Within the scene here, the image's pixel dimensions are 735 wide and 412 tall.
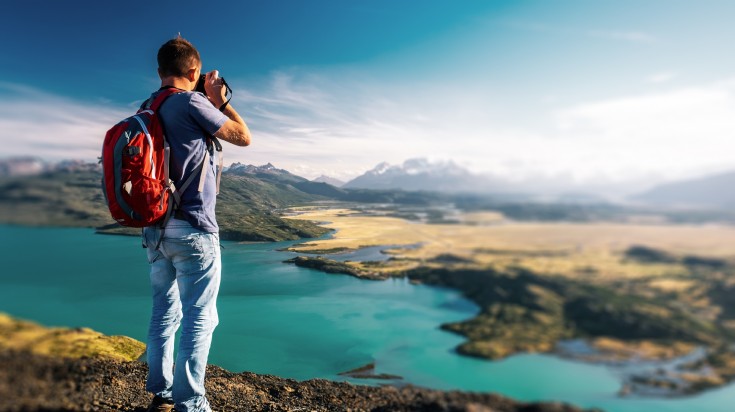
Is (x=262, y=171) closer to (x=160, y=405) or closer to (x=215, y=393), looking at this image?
(x=215, y=393)

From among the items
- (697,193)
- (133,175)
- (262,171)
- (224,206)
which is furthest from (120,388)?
(697,193)

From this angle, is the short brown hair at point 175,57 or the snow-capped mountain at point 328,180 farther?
the snow-capped mountain at point 328,180

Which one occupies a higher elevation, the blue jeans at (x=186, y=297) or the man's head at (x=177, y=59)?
the man's head at (x=177, y=59)

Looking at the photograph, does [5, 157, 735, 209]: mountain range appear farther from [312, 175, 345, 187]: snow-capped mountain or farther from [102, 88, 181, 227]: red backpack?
[102, 88, 181, 227]: red backpack

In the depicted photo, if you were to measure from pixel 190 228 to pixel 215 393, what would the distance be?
2065 mm

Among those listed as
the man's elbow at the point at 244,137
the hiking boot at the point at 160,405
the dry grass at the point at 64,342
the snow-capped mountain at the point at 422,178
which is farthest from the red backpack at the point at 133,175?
the snow-capped mountain at the point at 422,178

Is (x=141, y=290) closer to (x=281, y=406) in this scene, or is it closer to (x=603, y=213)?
(x=281, y=406)

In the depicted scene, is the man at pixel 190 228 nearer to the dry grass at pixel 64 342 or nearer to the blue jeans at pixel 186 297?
the blue jeans at pixel 186 297

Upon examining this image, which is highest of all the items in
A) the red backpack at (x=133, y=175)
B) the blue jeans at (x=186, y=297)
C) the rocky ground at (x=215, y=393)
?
the red backpack at (x=133, y=175)

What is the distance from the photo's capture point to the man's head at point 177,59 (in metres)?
3.08

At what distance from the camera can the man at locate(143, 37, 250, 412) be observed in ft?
9.73

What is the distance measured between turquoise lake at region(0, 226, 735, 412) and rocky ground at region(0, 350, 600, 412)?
21 cm

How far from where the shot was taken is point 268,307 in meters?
5.38

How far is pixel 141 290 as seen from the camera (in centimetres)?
566
